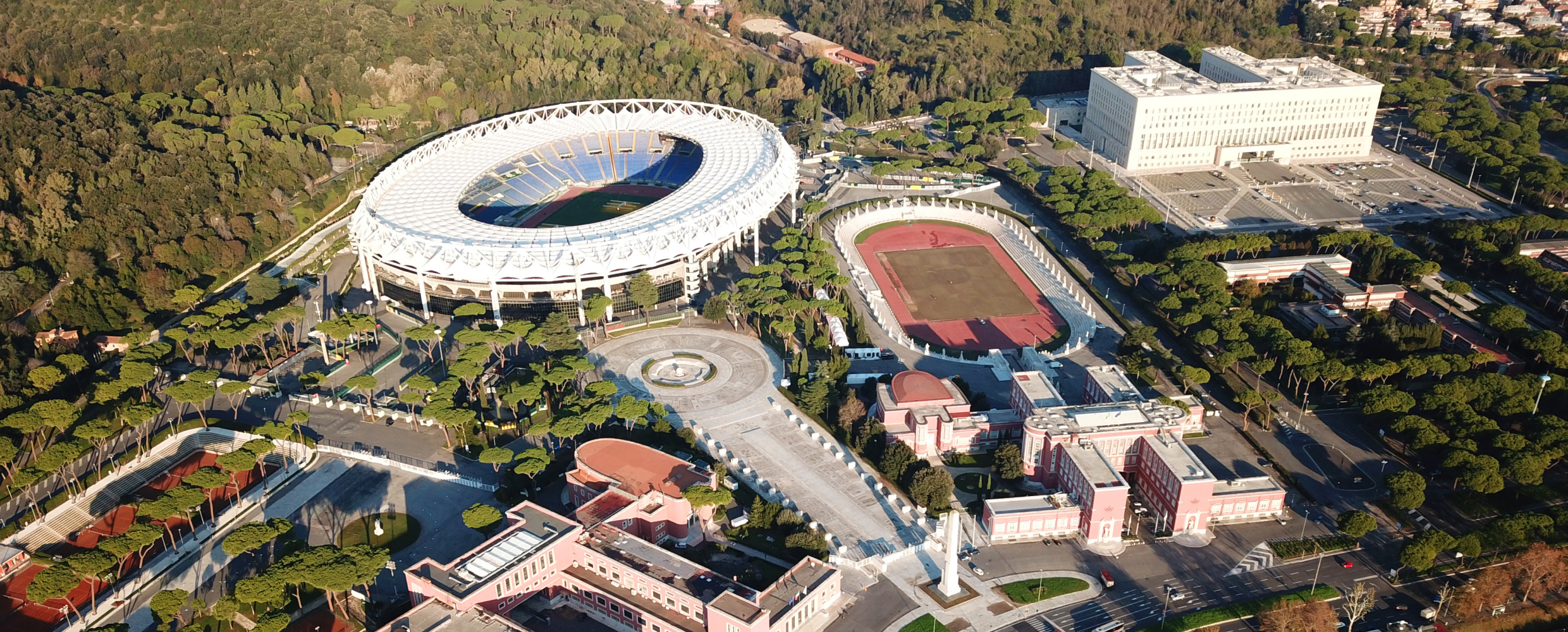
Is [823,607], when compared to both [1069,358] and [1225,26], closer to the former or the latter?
[1069,358]

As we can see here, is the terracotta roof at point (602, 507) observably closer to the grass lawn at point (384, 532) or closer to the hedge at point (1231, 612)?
the grass lawn at point (384, 532)

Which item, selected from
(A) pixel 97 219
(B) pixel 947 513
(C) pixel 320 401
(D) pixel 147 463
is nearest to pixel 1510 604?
(B) pixel 947 513

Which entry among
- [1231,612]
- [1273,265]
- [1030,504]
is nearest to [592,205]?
[1030,504]

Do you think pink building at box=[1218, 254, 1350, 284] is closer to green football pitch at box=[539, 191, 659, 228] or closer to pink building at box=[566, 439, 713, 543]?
pink building at box=[566, 439, 713, 543]

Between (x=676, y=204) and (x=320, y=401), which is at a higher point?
(x=676, y=204)

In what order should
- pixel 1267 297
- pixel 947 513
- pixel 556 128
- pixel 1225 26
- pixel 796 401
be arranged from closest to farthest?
pixel 947 513 → pixel 796 401 → pixel 1267 297 → pixel 556 128 → pixel 1225 26
